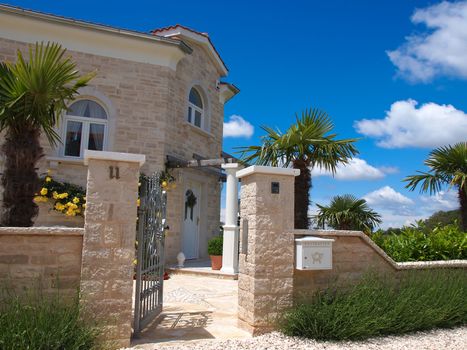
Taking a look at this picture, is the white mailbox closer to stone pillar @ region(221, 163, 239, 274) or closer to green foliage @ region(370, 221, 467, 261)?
green foliage @ region(370, 221, 467, 261)

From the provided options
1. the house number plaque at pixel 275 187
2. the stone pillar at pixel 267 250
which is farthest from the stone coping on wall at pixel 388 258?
the house number plaque at pixel 275 187

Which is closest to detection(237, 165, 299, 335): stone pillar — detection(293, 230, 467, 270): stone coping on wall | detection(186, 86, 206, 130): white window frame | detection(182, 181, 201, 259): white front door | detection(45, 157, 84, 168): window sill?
detection(293, 230, 467, 270): stone coping on wall

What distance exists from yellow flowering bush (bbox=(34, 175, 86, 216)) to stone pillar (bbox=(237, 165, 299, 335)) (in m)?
5.43

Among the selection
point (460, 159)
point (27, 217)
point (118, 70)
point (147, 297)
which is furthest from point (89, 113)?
point (460, 159)

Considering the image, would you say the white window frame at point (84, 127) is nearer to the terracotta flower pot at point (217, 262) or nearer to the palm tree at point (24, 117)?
the terracotta flower pot at point (217, 262)

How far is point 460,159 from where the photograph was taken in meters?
10.9

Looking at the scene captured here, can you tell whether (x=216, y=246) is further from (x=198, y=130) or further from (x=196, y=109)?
(x=196, y=109)

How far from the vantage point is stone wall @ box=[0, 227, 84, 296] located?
407cm

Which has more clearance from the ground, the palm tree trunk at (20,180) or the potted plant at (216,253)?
the palm tree trunk at (20,180)

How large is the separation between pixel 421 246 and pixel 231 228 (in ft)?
15.3

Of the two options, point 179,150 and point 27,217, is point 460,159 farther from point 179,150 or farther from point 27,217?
point 27,217

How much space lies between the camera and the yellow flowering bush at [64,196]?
913 cm

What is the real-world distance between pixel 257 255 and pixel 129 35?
8.00 m

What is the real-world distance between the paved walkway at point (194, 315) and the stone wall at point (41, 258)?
1117 millimetres
